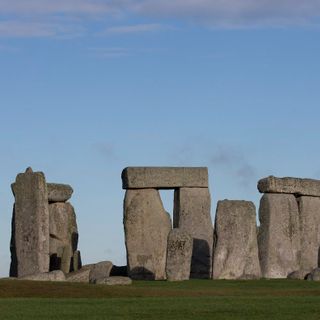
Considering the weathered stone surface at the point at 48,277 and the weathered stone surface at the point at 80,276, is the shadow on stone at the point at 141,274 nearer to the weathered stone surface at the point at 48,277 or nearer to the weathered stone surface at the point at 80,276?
the weathered stone surface at the point at 80,276

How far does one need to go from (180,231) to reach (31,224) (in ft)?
→ 14.9

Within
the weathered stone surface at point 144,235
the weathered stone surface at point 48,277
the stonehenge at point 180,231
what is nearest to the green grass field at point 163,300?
the weathered stone surface at point 48,277

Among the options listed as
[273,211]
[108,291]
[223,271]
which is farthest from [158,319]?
[273,211]

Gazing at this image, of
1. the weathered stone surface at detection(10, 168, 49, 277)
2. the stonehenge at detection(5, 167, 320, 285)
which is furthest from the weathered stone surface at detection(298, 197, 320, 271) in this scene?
the weathered stone surface at detection(10, 168, 49, 277)

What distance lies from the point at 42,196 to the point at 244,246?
572 centimetres

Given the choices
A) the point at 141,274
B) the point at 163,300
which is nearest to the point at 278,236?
the point at 141,274

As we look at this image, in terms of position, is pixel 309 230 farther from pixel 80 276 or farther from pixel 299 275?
pixel 80 276

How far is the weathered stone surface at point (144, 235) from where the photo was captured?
135 feet

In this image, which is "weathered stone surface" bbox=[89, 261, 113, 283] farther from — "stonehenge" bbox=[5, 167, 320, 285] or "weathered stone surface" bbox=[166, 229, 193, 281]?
"weathered stone surface" bbox=[166, 229, 193, 281]

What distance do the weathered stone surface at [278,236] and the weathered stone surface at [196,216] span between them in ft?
5.50

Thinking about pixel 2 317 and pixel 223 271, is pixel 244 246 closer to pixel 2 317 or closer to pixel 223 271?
pixel 223 271

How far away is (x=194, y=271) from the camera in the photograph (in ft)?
135

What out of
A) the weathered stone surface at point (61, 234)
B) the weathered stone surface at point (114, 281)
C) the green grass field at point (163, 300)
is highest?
the weathered stone surface at point (61, 234)

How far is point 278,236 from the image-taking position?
136 feet
